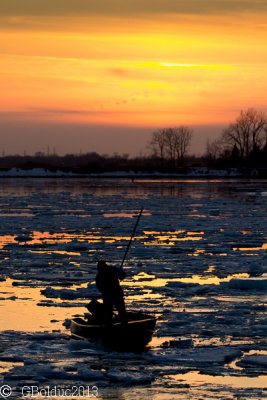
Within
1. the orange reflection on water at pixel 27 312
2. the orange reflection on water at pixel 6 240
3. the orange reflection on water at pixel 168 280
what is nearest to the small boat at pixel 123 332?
the orange reflection on water at pixel 27 312

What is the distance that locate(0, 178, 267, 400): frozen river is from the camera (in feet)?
23.2

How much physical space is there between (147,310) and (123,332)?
6.92 feet

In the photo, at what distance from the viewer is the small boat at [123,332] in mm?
8086

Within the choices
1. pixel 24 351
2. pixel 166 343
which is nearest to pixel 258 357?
pixel 166 343

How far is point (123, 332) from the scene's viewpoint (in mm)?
8102

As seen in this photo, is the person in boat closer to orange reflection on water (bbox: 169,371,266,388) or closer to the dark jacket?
the dark jacket

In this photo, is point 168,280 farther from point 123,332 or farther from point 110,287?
point 123,332

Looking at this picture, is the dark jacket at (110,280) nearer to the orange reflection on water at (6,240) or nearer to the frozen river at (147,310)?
the frozen river at (147,310)

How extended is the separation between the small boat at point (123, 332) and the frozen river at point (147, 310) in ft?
0.41

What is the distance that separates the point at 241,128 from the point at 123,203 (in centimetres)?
8994

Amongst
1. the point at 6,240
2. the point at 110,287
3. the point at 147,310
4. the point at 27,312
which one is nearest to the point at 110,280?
the point at 110,287

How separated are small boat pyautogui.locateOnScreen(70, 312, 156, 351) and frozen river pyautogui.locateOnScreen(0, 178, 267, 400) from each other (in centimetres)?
12

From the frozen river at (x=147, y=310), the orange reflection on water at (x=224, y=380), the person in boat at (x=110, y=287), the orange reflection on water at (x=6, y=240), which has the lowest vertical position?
the orange reflection on water at (x=224, y=380)

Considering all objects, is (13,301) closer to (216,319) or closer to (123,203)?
(216,319)
